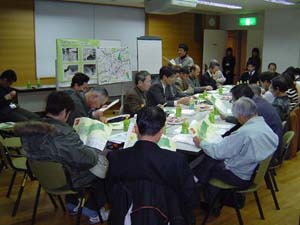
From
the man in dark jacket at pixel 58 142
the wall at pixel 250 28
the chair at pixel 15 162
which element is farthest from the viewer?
the wall at pixel 250 28

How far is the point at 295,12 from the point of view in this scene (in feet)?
31.3

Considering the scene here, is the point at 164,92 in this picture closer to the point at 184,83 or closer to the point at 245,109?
the point at 184,83

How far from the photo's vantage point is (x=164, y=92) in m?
5.14

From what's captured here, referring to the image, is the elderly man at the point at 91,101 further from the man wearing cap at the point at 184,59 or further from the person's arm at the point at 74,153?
the man wearing cap at the point at 184,59

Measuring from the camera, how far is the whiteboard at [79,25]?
7410 mm

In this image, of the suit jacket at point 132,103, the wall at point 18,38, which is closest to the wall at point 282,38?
the wall at point 18,38

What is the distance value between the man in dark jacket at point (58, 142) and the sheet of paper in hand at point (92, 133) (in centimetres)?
14

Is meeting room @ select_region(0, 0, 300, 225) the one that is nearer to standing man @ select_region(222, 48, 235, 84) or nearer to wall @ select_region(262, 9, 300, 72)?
wall @ select_region(262, 9, 300, 72)

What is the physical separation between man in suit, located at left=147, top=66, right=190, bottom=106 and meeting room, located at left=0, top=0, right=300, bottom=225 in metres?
0.02

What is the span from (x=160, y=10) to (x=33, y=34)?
8.44ft

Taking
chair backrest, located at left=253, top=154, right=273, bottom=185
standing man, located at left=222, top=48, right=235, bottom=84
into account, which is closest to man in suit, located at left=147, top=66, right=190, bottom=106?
chair backrest, located at left=253, top=154, right=273, bottom=185

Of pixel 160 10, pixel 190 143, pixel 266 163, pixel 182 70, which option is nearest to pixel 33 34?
pixel 160 10

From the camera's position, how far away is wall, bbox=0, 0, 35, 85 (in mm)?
6879

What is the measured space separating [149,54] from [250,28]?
4.11 m
